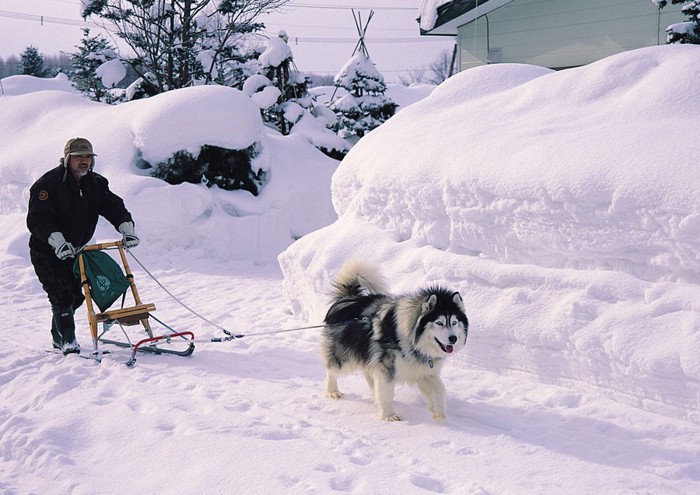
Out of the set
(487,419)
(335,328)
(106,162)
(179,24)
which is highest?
(179,24)

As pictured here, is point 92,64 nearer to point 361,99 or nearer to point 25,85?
point 361,99

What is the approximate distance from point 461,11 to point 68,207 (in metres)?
10.9

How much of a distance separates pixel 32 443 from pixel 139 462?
0.73 m

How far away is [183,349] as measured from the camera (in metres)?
6.12

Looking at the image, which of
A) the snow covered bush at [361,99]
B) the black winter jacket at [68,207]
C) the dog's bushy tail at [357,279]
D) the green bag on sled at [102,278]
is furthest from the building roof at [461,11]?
the green bag on sled at [102,278]

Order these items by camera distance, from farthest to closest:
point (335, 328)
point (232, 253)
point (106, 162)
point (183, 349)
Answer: point (106, 162) < point (232, 253) < point (183, 349) < point (335, 328)

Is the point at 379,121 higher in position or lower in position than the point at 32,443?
higher

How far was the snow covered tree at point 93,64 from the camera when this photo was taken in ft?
60.6

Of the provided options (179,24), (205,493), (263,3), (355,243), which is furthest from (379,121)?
(205,493)

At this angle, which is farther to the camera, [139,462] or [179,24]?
[179,24]

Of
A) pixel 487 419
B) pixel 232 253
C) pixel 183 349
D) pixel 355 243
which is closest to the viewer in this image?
pixel 487 419

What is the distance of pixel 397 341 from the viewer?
4.27m

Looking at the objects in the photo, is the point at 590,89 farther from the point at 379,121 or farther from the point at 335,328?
the point at 379,121

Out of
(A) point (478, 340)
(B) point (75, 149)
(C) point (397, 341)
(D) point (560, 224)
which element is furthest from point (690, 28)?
(B) point (75, 149)
